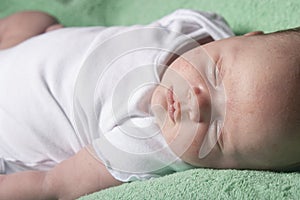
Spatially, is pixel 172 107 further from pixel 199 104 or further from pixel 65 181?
pixel 65 181

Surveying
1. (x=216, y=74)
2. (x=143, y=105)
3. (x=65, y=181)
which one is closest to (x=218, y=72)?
(x=216, y=74)

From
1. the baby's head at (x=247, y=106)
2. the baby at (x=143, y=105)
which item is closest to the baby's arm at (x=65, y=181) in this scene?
the baby at (x=143, y=105)

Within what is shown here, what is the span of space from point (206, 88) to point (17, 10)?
701mm

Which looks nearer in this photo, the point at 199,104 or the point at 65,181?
the point at 199,104

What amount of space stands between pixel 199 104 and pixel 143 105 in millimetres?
120

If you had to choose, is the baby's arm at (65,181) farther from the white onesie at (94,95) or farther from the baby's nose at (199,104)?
the baby's nose at (199,104)

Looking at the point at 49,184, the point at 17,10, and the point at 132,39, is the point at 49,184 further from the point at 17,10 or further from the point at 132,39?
the point at 17,10

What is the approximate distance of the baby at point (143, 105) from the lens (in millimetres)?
671

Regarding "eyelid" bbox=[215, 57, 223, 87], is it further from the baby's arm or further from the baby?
the baby's arm

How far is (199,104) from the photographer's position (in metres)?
0.68

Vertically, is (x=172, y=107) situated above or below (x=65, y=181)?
above

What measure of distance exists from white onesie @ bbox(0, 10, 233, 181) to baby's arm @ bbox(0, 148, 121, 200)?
0.02 meters

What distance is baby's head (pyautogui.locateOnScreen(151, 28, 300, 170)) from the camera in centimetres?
65

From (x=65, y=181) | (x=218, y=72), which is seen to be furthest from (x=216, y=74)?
(x=65, y=181)
